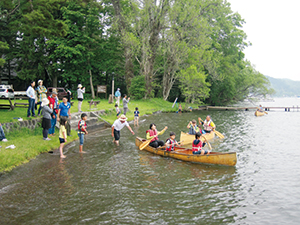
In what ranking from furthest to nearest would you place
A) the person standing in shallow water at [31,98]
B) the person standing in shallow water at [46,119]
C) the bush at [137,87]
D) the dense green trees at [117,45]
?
1. the bush at [137,87]
2. the dense green trees at [117,45]
3. the person standing in shallow water at [31,98]
4. the person standing in shallow water at [46,119]

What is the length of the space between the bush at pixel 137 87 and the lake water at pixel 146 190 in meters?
29.3

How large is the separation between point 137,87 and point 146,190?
34361 mm

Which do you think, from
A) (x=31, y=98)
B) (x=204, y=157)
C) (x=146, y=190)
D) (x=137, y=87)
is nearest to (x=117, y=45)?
(x=137, y=87)

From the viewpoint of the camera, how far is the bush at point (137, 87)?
41.8 meters

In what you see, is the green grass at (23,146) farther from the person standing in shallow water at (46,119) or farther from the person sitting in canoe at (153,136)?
the person sitting in canoe at (153,136)

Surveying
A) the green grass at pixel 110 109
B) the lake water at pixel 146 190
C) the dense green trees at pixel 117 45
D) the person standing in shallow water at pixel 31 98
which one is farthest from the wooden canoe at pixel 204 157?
the dense green trees at pixel 117 45

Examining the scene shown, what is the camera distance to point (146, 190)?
8.41 m

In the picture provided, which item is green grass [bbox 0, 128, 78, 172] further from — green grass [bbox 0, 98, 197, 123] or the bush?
the bush

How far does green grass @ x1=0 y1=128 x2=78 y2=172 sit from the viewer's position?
390 inches

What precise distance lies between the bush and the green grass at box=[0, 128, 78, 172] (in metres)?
27.2

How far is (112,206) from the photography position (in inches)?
284

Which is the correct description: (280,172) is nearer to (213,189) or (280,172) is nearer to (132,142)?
(213,189)

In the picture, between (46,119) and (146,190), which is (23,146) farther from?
(146,190)

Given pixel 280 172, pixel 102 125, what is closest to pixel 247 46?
pixel 102 125
